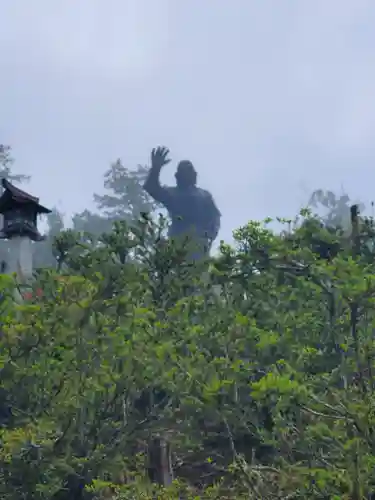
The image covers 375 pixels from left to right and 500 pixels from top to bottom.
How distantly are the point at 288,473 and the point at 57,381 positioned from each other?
3926 millimetres

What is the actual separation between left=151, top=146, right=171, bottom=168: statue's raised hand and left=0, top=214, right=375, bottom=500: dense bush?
1235 centimetres

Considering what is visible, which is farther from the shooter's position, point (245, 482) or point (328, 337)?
point (328, 337)

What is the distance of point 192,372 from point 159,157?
15403mm

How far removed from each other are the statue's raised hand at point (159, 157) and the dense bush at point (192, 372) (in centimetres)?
1235

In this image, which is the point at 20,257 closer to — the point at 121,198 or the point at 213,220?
the point at 213,220

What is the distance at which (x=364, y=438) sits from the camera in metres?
9.78

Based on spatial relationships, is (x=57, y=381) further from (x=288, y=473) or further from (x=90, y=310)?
(x=288, y=473)

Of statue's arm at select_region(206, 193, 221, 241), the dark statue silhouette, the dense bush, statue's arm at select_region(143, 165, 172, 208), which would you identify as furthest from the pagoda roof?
statue's arm at select_region(206, 193, 221, 241)

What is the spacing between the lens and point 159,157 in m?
26.1

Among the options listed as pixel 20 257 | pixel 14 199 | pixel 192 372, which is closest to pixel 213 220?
pixel 14 199

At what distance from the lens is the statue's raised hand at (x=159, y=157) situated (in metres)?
25.9

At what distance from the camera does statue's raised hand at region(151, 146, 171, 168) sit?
85.1ft

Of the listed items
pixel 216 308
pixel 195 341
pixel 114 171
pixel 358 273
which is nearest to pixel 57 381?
pixel 195 341

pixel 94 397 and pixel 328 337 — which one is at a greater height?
pixel 328 337
